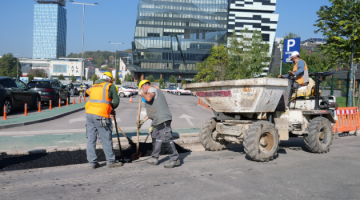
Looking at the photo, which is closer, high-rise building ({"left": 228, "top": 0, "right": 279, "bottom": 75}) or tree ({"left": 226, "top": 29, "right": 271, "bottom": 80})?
tree ({"left": 226, "top": 29, "right": 271, "bottom": 80})

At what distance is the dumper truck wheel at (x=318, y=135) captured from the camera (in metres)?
7.47

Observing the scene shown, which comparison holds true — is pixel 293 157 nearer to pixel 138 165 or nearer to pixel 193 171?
pixel 193 171

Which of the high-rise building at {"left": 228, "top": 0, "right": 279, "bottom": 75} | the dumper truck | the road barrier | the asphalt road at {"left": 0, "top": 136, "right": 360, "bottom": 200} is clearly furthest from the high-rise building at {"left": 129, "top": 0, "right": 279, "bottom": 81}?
the asphalt road at {"left": 0, "top": 136, "right": 360, "bottom": 200}

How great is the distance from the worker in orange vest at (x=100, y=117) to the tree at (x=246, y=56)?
25660 millimetres

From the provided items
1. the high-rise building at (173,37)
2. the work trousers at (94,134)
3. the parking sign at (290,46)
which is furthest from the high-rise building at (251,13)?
the work trousers at (94,134)

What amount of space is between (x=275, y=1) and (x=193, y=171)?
116m

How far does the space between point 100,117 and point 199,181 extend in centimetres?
219

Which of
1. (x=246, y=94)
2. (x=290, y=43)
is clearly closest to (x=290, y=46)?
(x=290, y=43)

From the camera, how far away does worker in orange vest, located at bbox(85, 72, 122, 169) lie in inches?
223

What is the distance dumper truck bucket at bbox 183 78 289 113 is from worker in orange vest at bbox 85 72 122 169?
219cm

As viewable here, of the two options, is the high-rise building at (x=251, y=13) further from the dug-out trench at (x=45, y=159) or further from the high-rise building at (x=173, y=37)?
the dug-out trench at (x=45, y=159)

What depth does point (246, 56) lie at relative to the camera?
105 feet

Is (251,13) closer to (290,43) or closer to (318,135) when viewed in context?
(290,43)

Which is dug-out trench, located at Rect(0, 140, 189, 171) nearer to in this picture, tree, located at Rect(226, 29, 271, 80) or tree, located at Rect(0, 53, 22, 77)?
tree, located at Rect(226, 29, 271, 80)
